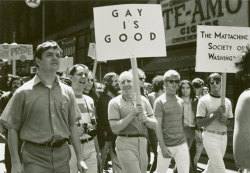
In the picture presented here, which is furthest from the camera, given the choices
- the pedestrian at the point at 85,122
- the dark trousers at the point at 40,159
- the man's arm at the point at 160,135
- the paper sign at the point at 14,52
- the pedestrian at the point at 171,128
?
the paper sign at the point at 14,52

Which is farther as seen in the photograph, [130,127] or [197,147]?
[197,147]

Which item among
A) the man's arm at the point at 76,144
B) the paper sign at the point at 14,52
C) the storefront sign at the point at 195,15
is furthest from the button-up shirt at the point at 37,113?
the paper sign at the point at 14,52

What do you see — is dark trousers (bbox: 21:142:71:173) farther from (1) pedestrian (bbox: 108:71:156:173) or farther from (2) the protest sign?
(2) the protest sign

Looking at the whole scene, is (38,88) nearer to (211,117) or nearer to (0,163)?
(211,117)

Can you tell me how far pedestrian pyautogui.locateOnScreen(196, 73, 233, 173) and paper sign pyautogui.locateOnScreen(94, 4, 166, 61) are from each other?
1.36m

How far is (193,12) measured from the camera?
16312 millimetres

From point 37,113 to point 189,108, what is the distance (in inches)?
203

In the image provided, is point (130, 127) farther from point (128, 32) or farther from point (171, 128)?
point (128, 32)

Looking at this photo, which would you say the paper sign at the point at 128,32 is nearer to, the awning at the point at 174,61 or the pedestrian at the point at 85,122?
the pedestrian at the point at 85,122

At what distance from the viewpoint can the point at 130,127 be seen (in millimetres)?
5371

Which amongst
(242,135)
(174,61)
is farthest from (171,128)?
(174,61)

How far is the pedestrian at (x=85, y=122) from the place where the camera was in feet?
17.7

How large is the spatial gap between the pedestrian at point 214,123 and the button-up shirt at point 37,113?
2736 millimetres

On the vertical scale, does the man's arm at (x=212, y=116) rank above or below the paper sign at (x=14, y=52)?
below
